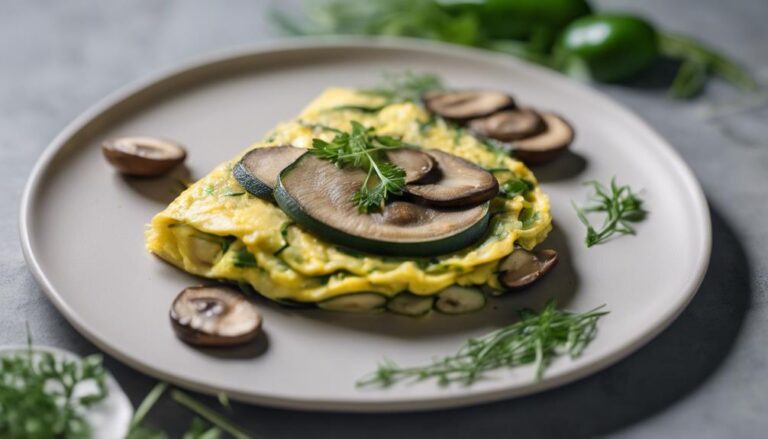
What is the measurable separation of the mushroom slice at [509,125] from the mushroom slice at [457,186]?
2.66 feet

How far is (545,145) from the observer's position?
235 inches

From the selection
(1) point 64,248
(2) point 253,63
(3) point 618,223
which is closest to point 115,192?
(1) point 64,248

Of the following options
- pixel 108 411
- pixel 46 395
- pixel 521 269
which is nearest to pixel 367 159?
pixel 521 269

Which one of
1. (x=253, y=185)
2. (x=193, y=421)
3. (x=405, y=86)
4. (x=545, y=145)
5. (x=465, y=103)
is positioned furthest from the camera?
(x=405, y=86)

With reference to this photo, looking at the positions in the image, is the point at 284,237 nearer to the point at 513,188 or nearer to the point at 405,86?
the point at 513,188

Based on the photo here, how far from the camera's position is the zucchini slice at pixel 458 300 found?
4.64 m

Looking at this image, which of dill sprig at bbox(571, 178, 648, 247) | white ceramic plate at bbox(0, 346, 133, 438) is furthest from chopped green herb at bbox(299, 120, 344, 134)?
white ceramic plate at bbox(0, 346, 133, 438)

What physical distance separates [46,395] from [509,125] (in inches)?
136

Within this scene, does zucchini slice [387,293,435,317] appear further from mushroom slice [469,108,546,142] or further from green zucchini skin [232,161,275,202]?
mushroom slice [469,108,546,142]

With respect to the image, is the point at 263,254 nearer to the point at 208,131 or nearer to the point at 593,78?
the point at 208,131

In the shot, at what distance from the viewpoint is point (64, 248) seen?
4965 mm

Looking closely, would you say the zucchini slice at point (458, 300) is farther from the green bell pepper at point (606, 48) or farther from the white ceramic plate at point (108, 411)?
the green bell pepper at point (606, 48)

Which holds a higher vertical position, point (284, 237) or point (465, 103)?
point (284, 237)

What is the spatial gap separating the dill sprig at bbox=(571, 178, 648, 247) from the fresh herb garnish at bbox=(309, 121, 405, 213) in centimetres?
119
